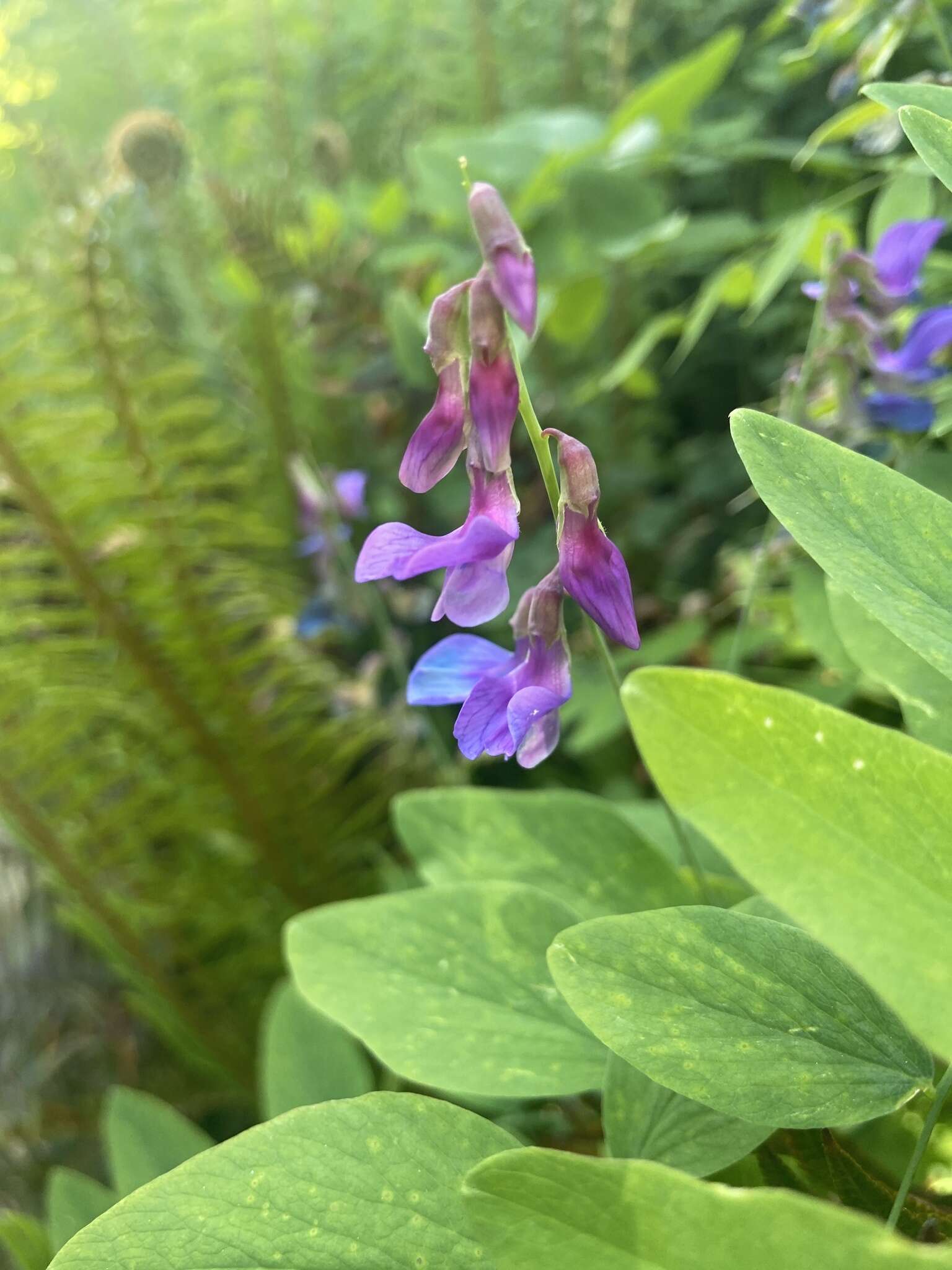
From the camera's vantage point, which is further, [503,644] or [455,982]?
[503,644]

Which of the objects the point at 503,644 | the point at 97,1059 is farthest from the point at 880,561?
the point at 97,1059

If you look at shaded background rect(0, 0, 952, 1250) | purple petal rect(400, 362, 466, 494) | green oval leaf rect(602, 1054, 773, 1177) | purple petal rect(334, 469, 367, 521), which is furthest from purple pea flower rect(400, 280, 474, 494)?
purple petal rect(334, 469, 367, 521)

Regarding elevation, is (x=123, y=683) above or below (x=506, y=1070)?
above

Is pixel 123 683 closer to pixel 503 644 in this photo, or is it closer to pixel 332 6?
pixel 503 644

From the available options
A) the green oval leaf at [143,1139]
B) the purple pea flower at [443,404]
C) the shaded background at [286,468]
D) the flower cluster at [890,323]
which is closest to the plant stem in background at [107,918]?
the shaded background at [286,468]

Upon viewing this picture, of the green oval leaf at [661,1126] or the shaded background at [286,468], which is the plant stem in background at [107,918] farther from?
the green oval leaf at [661,1126]

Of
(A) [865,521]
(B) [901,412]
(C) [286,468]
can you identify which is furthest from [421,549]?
(C) [286,468]

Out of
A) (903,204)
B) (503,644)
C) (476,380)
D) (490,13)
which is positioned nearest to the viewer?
(476,380)
